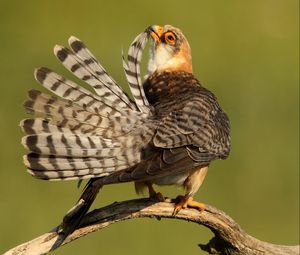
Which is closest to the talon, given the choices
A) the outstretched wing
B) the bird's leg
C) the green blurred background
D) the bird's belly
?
the bird's leg

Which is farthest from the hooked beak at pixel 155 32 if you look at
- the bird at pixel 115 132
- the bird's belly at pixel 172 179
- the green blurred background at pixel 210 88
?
the green blurred background at pixel 210 88

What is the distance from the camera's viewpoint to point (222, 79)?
1962cm

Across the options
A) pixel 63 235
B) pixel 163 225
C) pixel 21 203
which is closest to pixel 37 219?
pixel 21 203

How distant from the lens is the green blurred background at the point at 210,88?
15094 millimetres

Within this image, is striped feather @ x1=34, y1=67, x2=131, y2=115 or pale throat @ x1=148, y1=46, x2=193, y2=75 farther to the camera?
pale throat @ x1=148, y1=46, x2=193, y2=75

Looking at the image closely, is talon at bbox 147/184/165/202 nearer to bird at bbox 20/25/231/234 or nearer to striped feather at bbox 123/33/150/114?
bird at bbox 20/25/231/234

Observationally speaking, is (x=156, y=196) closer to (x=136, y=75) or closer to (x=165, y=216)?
(x=165, y=216)

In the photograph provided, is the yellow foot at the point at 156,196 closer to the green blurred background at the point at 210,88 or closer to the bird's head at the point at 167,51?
the bird's head at the point at 167,51

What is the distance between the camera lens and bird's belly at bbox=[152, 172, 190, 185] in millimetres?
9430

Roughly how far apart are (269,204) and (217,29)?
7.40 m

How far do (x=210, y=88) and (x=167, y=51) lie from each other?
7760mm

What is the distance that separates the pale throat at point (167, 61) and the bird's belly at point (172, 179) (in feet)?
5.18

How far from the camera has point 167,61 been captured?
425 inches

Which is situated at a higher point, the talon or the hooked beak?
the hooked beak
